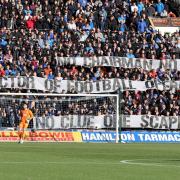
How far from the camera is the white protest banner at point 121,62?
1828 inches

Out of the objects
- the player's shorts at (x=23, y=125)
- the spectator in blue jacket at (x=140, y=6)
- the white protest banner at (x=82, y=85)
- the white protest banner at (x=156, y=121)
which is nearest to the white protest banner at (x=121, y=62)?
the white protest banner at (x=82, y=85)

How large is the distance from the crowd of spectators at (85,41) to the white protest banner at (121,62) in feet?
0.95

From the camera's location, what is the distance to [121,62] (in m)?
48.1

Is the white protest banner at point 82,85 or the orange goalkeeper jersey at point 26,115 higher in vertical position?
the white protest banner at point 82,85

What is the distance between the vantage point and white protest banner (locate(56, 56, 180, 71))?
4644 centimetres

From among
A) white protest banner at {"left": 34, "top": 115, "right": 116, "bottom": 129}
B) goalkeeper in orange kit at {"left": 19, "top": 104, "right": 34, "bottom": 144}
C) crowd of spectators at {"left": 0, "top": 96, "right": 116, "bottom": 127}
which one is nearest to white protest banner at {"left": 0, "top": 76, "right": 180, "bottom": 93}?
crowd of spectators at {"left": 0, "top": 96, "right": 116, "bottom": 127}

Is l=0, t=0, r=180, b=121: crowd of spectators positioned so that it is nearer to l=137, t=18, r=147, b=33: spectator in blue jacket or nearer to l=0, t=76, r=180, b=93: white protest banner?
l=137, t=18, r=147, b=33: spectator in blue jacket

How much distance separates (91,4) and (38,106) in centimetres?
1214

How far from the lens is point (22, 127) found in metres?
37.8

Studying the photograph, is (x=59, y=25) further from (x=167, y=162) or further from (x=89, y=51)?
(x=167, y=162)

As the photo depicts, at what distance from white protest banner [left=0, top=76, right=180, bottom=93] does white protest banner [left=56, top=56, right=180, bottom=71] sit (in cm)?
161

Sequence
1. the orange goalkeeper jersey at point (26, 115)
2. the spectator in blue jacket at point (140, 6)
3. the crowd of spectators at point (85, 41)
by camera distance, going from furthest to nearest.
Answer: the spectator in blue jacket at point (140, 6) → the crowd of spectators at point (85, 41) → the orange goalkeeper jersey at point (26, 115)

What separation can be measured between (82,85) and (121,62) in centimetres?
377

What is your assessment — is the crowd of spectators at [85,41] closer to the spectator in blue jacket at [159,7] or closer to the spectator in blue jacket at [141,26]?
the spectator in blue jacket at [141,26]
